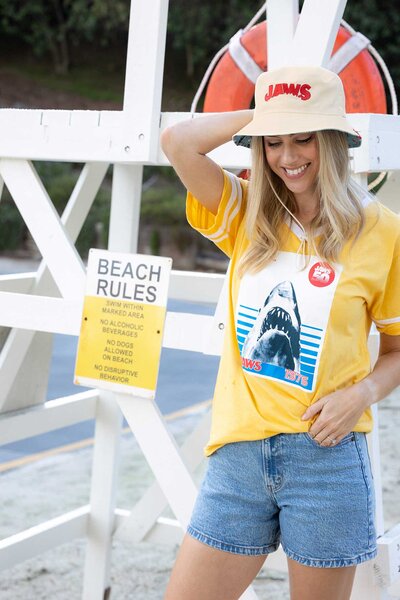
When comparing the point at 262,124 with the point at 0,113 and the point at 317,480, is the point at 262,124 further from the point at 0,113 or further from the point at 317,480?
the point at 0,113

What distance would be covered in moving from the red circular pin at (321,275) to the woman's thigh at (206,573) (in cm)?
62

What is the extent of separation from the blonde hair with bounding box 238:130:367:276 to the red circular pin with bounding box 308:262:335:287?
0.05 ft

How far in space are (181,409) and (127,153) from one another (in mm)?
5457

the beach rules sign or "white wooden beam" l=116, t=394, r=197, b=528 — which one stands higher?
the beach rules sign

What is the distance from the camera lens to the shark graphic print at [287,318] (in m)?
2.16

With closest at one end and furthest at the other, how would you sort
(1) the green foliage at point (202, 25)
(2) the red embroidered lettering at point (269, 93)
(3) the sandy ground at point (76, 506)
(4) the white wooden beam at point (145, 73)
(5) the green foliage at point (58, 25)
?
(2) the red embroidered lettering at point (269, 93)
(4) the white wooden beam at point (145, 73)
(3) the sandy ground at point (76, 506)
(1) the green foliage at point (202, 25)
(5) the green foliage at point (58, 25)

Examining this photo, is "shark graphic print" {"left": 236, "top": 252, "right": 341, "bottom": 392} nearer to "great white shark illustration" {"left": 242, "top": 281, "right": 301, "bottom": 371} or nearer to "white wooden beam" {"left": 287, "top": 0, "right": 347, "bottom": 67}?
"great white shark illustration" {"left": 242, "top": 281, "right": 301, "bottom": 371}

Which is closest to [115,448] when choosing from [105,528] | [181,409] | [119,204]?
[105,528]

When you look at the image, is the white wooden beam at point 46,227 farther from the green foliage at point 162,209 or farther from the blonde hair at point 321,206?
the green foliage at point 162,209

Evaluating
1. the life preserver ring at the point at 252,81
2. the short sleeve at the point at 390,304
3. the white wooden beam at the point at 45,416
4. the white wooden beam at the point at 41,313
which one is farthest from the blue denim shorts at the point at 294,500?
the life preserver ring at the point at 252,81

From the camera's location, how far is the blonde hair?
215 cm

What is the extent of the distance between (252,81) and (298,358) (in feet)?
8.82

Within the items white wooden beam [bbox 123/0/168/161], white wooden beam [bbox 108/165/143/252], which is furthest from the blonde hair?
white wooden beam [bbox 108/165/143/252]

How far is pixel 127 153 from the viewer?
2.97 m
